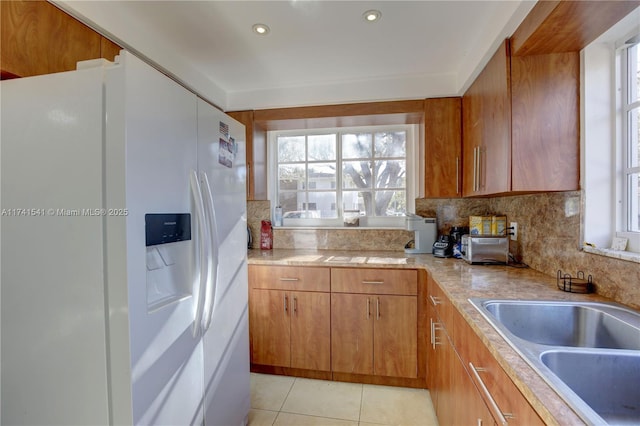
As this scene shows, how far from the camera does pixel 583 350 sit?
31.7 inches

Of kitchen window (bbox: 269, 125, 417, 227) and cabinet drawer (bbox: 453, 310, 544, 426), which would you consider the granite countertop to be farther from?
kitchen window (bbox: 269, 125, 417, 227)

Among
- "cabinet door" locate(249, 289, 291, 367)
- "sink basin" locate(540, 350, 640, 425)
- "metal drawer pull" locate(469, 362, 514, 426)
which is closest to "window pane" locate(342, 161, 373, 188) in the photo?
"cabinet door" locate(249, 289, 291, 367)

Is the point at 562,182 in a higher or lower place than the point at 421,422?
higher

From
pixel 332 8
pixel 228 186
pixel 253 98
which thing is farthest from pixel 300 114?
pixel 228 186

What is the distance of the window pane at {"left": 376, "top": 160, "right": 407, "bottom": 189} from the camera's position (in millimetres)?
2699

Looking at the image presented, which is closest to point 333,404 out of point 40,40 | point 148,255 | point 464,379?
point 464,379

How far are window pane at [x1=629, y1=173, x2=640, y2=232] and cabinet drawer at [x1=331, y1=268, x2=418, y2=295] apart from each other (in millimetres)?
1083

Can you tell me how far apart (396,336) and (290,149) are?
1.96m

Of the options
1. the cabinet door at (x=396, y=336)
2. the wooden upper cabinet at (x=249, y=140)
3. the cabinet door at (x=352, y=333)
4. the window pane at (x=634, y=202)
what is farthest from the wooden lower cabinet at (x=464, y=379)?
the wooden upper cabinet at (x=249, y=140)

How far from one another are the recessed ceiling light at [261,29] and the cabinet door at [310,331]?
1.73 meters

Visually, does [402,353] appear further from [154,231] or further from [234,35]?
[234,35]

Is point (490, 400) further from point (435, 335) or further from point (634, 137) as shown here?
point (634, 137)

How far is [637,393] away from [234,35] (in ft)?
7.44

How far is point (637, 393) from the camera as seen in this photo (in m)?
0.79
